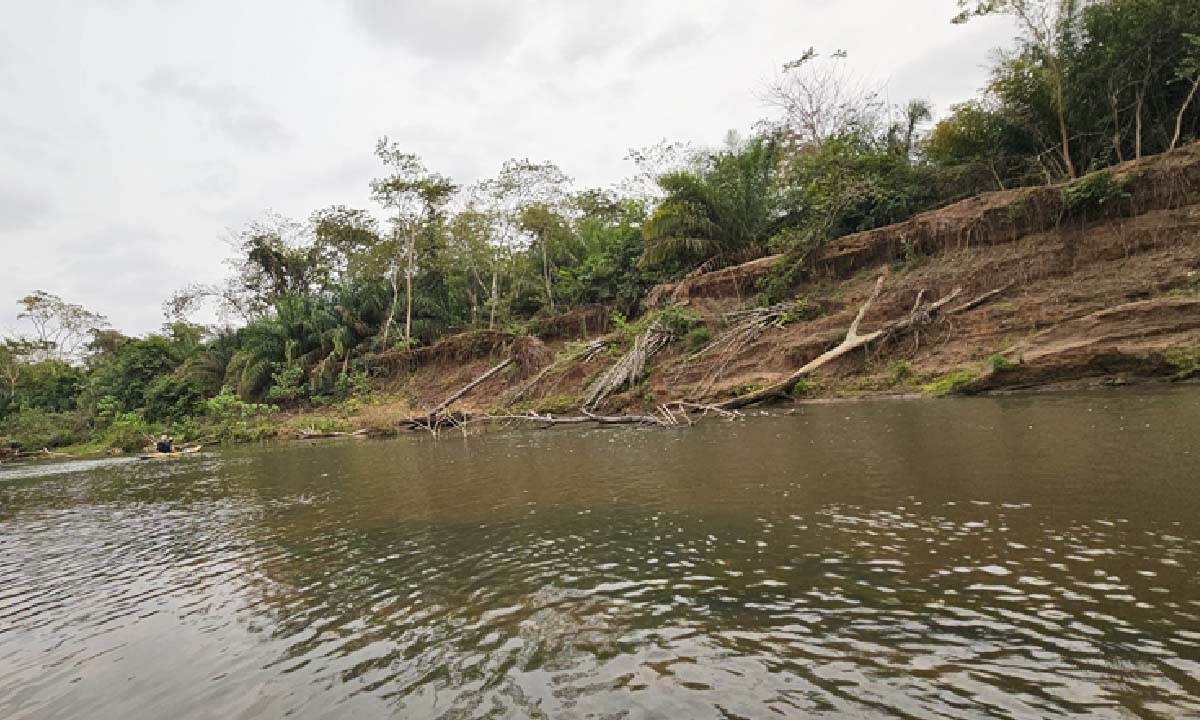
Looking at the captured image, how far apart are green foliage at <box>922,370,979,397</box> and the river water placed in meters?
4.99

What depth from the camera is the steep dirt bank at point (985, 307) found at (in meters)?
13.2

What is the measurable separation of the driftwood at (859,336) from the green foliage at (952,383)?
8.52 ft

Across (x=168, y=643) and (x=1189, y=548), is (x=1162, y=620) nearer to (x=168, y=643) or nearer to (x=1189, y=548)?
(x=1189, y=548)

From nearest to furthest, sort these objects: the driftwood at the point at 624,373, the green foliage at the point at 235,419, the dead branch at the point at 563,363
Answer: the driftwood at the point at 624,373, the dead branch at the point at 563,363, the green foliage at the point at 235,419

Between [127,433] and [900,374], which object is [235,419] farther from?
[900,374]

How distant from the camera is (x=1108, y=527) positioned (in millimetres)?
4203

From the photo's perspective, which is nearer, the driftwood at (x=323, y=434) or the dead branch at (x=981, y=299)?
the dead branch at (x=981, y=299)

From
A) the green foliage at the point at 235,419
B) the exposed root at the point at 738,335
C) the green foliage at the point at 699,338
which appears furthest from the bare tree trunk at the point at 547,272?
the green foliage at the point at 235,419

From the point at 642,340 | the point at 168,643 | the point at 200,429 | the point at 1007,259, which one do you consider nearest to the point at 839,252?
the point at 1007,259

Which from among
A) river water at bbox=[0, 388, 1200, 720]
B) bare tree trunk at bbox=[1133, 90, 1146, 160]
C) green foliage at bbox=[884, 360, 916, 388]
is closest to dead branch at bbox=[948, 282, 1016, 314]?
green foliage at bbox=[884, 360, 916, 388]

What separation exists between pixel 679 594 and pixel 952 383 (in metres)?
13.0

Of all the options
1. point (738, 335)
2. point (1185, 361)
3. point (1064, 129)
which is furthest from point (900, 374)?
point (1064, 129)

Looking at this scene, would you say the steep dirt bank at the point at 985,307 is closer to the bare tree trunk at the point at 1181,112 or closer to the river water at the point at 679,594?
the bare tree trunk at the point at 1181,112

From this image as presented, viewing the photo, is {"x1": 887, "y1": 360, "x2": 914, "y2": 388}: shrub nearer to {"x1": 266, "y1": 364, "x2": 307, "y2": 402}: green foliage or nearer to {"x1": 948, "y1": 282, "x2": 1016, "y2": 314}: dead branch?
{"x1": 948, "y1": 282, "x2": 1016, "y2": 314}: dead branch
